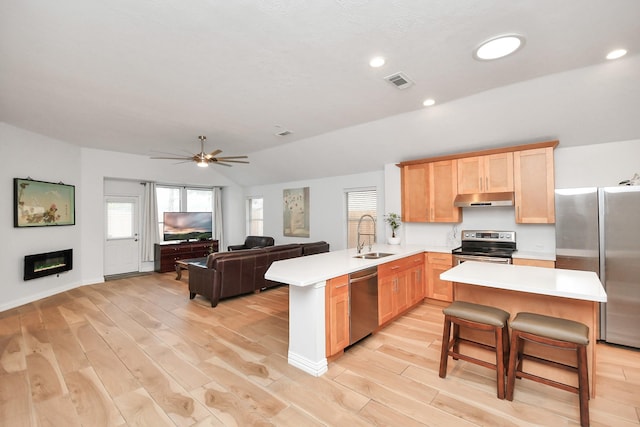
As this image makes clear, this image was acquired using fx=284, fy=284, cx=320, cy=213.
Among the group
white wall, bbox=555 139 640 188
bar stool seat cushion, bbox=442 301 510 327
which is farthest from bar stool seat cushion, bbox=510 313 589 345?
white wall, bbox=555 139 640 188

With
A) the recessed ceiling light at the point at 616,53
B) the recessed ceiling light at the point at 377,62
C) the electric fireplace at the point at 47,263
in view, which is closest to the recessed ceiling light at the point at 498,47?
the recessed ceiling light at the point at 377,62

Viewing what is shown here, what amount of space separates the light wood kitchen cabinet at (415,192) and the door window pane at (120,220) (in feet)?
21.7

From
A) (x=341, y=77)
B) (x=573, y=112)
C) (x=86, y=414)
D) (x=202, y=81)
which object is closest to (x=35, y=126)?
(x=202, y=81)

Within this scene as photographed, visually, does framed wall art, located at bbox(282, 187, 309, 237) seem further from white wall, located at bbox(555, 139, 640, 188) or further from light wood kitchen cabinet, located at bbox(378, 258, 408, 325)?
white wall, located at bbox(555, 139, 640, 188)

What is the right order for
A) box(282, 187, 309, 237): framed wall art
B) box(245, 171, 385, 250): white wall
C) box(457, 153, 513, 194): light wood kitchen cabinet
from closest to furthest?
1. box(457, 153, 513, 194): light wood kitchen cabinet
2. box(245, 171, 385, 250): white wall
3. box(282, 187, 309, 237): framed wall art

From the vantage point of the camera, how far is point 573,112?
3.40m

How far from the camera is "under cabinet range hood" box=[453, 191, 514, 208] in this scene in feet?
13.1

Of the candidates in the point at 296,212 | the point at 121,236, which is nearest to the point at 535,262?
the point at 296,212

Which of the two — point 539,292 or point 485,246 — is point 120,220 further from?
point 539,292

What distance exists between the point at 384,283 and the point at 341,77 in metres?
2.40

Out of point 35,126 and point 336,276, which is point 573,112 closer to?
point 336,276

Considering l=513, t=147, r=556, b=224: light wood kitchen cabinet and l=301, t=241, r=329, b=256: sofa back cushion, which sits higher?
l=513, t=147, r=556, b=224: light wood kitchen cabinet

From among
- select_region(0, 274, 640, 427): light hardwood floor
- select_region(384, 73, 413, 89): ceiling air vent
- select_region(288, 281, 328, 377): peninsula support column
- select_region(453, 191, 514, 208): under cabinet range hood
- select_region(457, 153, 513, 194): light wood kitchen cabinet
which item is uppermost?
select_region(384, 73, 413, 89): ceiling air vent

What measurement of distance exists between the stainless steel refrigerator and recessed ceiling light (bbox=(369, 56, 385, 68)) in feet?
8.66
